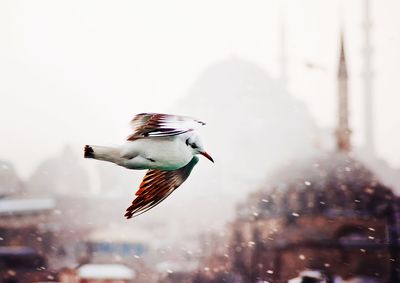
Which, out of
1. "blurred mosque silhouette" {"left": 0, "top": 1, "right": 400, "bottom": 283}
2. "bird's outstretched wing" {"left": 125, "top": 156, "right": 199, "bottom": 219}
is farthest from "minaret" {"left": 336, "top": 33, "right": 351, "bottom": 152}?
"bird's outstretched wing" {"left": 125, "top": 156, "right": 199, "bottom": 219}

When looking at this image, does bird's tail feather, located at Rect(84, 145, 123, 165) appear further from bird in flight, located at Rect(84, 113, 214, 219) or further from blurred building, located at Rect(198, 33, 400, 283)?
blurred building, located at Rect(198, 33, 400, 283)

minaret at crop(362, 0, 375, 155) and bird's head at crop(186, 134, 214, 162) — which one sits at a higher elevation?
minaret at crop(362, 0, 375, 155)

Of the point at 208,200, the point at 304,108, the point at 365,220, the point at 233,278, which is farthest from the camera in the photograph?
the point at 304,108

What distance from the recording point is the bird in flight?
48 centimetres

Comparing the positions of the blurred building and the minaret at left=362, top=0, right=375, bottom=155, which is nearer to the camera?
the blurred building

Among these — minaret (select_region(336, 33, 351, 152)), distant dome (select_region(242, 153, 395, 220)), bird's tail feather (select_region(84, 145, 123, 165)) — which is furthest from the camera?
minaret (select_region(336, 33, 351, 152))

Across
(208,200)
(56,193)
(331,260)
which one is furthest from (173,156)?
(208,200)

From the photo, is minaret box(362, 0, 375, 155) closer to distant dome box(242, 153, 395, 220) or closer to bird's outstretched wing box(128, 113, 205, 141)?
distant dome box(242, 153, 395, 220)

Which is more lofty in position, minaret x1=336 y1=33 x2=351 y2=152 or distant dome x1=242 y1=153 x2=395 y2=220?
minaret x1=336 y1=33 x2=351 y2=152

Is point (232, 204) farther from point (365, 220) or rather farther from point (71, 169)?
point (365, 220)

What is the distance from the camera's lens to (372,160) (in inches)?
301

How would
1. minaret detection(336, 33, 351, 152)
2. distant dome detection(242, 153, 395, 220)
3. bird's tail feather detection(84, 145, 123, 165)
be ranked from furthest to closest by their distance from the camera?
minaret detection(336, 33, 351, 152) < distant dome detection(242, 153, 395, 220) < bird's tail feather detection(84, 145, 123, 165)

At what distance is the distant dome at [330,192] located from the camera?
6.70 m

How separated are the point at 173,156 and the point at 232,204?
9326 millimetres
